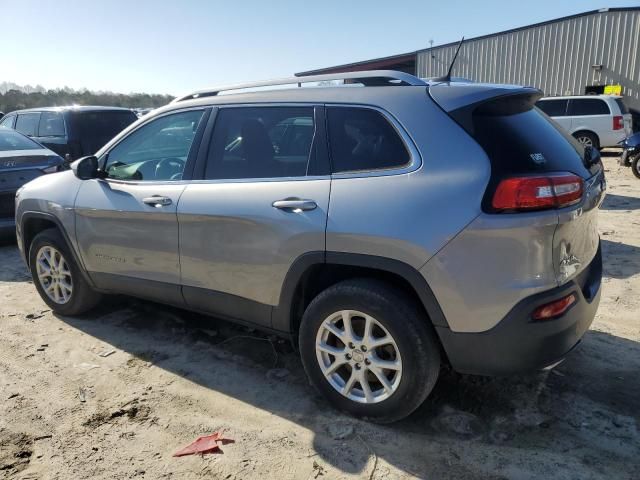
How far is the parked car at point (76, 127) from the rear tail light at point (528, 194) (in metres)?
8.99

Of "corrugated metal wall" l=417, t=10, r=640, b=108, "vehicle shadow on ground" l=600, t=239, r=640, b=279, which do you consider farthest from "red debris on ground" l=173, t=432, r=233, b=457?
"corrugated metal wall" l=417, t=10, r=640, b=108

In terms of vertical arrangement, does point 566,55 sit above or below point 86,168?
above

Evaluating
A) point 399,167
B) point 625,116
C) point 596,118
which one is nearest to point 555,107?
point 596,118

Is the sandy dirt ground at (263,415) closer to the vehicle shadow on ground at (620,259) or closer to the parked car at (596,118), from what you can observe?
the vehicle shadow on ground at (620,259)

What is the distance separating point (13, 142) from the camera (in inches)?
298

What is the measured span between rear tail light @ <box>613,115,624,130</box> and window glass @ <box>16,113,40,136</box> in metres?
14.1

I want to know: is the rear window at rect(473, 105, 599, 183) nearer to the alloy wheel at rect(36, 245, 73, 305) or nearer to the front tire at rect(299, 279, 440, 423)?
the front tire at rect(299, 279, 440, 423)

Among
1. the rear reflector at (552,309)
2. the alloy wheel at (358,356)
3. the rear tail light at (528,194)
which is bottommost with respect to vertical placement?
the alloy wheel at (358,356)

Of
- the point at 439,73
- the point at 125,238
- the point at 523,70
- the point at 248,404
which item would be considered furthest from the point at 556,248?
the point at 439,73

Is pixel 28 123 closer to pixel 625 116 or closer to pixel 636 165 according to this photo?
pixel 636 165

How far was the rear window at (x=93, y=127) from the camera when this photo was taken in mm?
9820

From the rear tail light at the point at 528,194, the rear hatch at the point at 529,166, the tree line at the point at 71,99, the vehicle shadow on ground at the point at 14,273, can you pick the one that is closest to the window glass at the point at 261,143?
the rear hatch at the point at 529,166

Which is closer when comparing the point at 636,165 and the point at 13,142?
the point at 13,142

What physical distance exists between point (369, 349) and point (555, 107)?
48.0 feet
